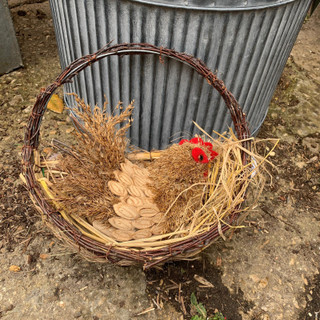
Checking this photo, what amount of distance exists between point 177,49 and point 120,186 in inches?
25.8

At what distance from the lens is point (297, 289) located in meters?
1.63

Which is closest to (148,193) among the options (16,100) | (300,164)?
(300,164)

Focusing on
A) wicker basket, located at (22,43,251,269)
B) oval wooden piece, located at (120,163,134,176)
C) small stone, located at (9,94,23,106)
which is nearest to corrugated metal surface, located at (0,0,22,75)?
small stone, located at (9,94,23,106)

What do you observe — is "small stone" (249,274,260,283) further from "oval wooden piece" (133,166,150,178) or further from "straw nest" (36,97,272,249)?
"oval wooden piece" (133,166,150,178)

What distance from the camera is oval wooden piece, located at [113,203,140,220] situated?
4.83ft

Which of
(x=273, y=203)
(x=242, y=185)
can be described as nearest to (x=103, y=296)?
(x=242, y=185)

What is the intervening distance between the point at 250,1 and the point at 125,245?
107 centimetres

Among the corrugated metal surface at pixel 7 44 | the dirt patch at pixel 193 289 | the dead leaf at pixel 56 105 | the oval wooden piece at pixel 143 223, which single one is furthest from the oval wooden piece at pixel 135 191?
the corrugated metal surface at pixel 7 44

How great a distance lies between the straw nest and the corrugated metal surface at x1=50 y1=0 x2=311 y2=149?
274mm

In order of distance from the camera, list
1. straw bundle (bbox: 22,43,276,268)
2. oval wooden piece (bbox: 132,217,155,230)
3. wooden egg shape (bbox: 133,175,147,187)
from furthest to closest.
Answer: wooden egg shape (bbox: 133,175,147,187) < oval wooden piece (bbox: 132,217,155,230) < straw bundle (bbox: 22,43,276,268)

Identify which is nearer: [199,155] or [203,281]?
[199,155]

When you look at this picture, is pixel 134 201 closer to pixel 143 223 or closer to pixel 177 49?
pixel 143 223

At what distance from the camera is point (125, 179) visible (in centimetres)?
156

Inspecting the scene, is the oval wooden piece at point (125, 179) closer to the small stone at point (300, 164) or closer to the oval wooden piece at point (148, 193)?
the oval wooden piece at point (148, 193)
